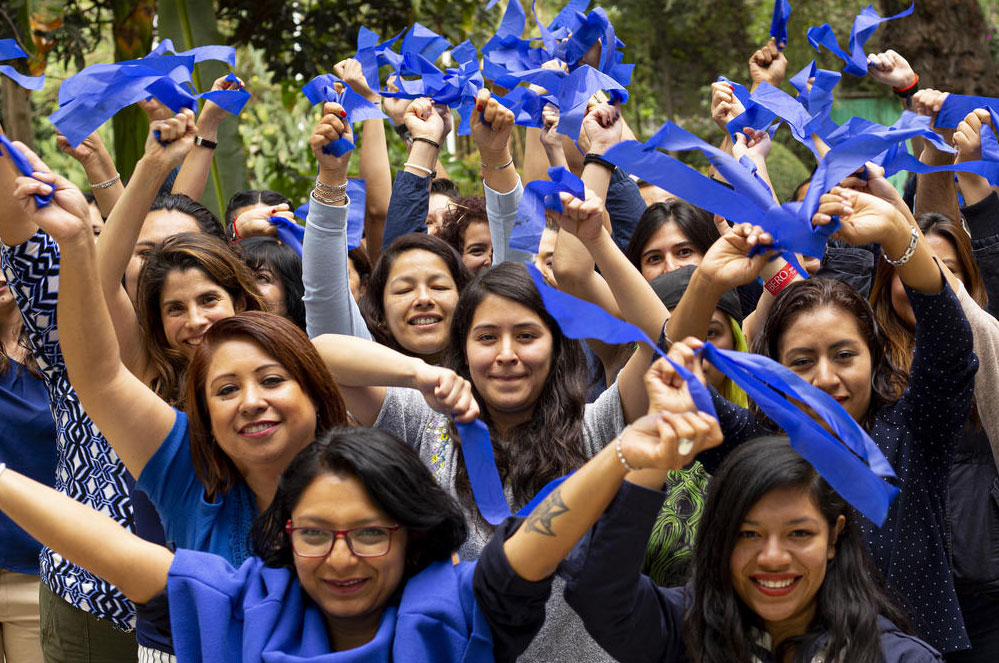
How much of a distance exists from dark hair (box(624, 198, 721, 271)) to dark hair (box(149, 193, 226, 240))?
1232 millimetres

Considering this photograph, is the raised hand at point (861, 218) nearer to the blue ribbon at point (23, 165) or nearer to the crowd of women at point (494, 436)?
the crowd of women at point (494, 436)

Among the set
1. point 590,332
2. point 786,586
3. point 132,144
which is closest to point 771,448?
point 786,586

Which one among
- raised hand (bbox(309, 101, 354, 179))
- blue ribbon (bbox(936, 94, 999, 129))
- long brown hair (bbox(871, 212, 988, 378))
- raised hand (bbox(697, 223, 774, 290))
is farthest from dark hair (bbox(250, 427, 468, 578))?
blue ribbon (bbox(936, 94, 999, 129))

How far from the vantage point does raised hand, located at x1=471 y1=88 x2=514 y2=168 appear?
3.15 m

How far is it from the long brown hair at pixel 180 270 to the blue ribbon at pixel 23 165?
0.70 metres

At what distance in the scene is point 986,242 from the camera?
292cm

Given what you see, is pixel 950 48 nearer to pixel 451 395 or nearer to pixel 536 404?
pixel 536 404

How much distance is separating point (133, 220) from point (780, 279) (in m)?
1.62

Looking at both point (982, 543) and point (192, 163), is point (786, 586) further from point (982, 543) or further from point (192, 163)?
point (192, 163)

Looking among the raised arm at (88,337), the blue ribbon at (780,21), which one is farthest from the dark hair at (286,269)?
the blue ribbon at (780,21)

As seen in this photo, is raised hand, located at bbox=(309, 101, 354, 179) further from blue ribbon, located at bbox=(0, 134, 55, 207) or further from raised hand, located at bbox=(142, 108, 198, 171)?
blue ribbon, located at bbox=(0, 134, 55, 207)

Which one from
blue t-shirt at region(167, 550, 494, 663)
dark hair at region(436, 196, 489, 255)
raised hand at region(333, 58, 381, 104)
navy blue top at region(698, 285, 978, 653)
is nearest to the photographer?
blue t-shirt at region(167, 550, 494, 663)

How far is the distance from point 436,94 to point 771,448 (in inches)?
72.6

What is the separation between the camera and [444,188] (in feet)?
14.6
